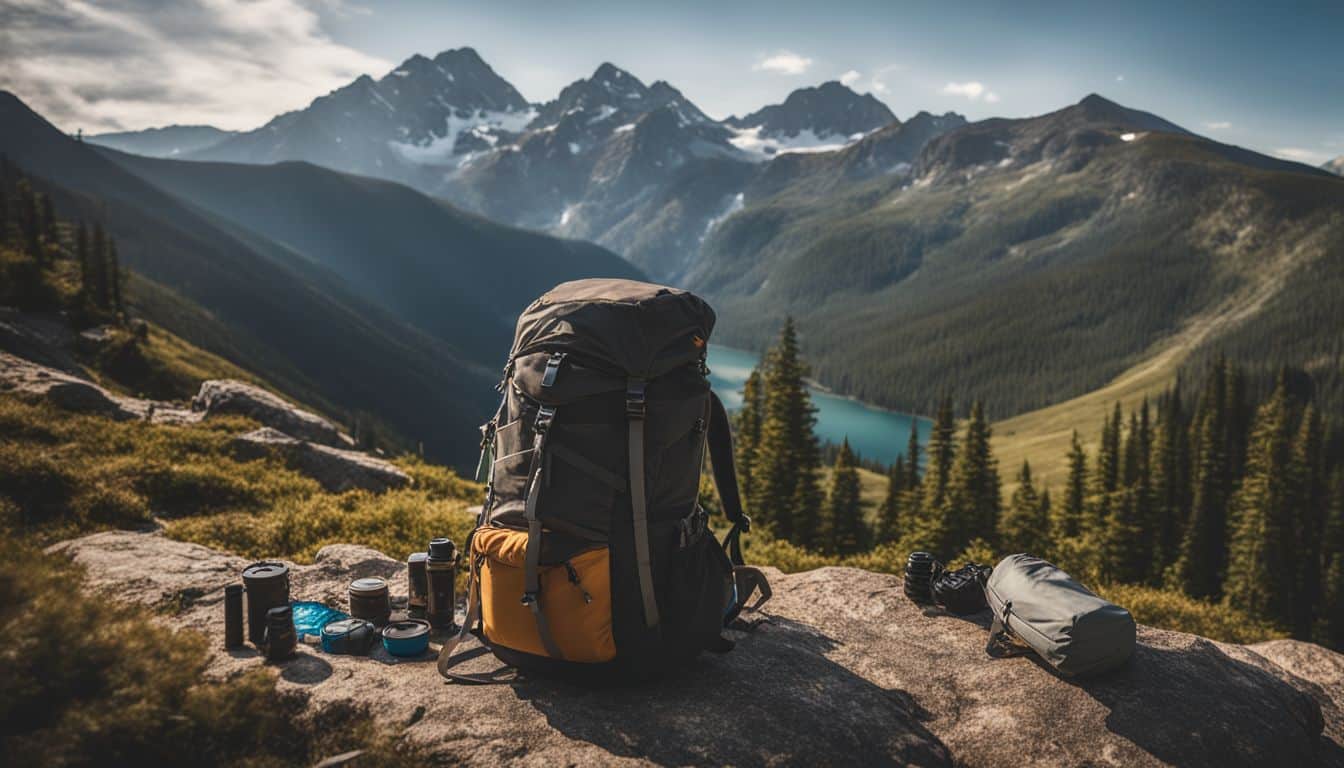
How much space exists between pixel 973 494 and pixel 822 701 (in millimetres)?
39283

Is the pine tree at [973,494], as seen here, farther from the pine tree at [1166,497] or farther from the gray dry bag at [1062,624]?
the gray dry bag at [1062,624]

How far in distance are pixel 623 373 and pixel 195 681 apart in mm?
3357

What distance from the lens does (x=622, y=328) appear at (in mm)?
5453

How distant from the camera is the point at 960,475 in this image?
41.8 meters

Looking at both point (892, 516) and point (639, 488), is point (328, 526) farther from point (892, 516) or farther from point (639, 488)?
point (892, 516)

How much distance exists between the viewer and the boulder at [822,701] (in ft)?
15.7

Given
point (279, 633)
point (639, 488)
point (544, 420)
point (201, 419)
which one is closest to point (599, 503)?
point (639, 488)

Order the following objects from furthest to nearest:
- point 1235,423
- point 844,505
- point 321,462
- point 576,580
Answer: point 1235,423
point 844,505
point 321,462
point 576,580

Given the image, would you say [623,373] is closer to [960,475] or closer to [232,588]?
[232,588]

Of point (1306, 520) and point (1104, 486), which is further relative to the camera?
point (1104, 486)

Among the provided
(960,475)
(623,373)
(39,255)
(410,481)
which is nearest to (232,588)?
(623,373)

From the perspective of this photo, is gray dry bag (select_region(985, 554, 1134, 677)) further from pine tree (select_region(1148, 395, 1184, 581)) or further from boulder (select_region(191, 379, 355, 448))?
pine tree (select_region(1148, 395, 1184, 581))

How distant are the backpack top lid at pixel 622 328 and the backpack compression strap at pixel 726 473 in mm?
711

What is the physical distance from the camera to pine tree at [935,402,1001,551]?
4016cm
